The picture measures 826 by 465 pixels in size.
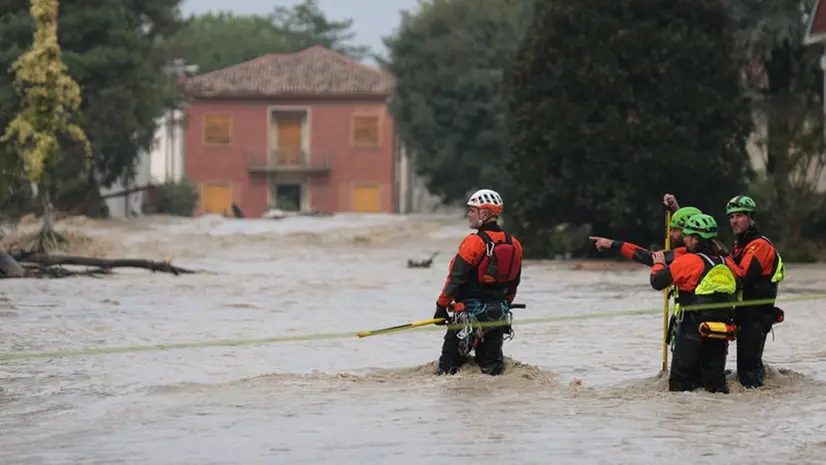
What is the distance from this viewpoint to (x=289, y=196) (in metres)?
91.2

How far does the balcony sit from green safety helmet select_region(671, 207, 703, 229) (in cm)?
7662

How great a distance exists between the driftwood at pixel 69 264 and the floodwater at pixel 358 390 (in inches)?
72.2

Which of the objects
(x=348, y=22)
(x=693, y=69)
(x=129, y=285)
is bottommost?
(x=129, y=285)

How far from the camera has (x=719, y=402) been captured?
1205 centimetres

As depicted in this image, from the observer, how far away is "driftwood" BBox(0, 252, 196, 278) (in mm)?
27594

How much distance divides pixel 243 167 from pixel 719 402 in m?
79.2

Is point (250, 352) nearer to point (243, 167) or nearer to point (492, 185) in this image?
point (492, 185)

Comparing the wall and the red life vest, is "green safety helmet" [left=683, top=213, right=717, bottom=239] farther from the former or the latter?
the wall

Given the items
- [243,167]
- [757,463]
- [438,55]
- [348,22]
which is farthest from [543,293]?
[348,22]

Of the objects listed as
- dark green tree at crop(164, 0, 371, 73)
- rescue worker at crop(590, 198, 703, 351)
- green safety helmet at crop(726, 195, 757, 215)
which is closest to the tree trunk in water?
rescue worker at crop(590, 198, 703, 351)

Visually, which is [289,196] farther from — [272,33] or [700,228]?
[700,228]

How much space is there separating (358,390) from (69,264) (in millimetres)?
15924

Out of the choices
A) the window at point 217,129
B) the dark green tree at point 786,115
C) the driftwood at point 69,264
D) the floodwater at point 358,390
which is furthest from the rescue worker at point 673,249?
the window at point 217,129

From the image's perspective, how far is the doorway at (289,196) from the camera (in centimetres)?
9031
